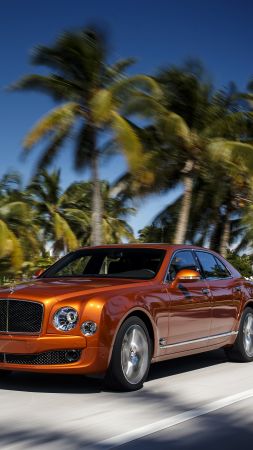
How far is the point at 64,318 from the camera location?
6840mm

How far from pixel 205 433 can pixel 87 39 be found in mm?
20538

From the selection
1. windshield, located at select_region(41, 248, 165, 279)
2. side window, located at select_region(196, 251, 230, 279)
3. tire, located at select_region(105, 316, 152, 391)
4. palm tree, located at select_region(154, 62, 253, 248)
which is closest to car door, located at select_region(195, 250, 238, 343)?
side window, located at select_region(196, 251, 230, 279)

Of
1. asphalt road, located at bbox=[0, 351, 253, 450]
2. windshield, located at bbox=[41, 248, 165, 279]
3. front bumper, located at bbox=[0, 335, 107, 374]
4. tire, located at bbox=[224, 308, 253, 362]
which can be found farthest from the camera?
tire, located at bbox=[224, 308, 253, 362]

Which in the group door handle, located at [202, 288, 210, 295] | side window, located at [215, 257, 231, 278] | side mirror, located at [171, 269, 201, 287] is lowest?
door handle, located at [202, 288, 210, 295]

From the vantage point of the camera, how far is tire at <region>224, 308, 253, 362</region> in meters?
9.52

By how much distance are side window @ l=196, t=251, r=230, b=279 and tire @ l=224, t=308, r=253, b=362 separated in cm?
66

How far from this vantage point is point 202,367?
9086mm

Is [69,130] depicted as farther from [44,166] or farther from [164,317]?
[164,317]

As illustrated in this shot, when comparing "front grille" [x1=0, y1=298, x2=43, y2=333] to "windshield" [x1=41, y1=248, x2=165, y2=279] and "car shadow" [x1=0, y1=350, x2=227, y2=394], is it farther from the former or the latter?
"windshield" [x1=41, y1=248, x2=165, y2=279]

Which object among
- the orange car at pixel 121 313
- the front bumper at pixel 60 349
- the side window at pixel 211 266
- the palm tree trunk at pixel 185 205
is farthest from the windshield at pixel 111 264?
the palm tree trunk at pixel 185 205

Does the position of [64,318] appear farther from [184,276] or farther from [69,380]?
[184,276]

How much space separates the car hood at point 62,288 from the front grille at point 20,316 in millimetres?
67

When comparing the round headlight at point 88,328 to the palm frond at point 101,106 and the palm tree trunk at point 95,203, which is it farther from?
the palm tree trunk at point 95,203

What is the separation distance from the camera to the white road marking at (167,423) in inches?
199
